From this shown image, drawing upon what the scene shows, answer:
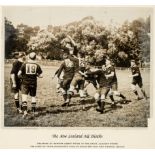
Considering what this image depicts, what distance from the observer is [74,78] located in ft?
5.55

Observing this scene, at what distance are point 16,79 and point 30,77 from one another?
0.21 ft

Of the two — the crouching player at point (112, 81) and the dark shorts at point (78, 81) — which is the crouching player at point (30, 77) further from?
the crouching player at point (112, 81)

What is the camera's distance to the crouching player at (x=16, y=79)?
1.67 metres

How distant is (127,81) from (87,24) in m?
0.32

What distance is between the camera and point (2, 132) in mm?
1676

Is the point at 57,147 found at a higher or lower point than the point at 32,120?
lower

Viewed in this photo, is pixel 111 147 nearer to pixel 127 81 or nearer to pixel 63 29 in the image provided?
pixel 127 81

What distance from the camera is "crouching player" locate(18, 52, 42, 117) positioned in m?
1.68

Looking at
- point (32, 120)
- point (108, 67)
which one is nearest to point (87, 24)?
point (108, 67)

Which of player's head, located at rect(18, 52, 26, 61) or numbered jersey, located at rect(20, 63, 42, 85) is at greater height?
player's head, located at rect(18, 52, 26, 61)

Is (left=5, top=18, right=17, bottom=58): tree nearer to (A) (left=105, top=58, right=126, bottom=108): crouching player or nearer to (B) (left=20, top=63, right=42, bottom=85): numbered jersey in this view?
(B) (left=20, top=63, right=42, bottom=85): numbered jersey

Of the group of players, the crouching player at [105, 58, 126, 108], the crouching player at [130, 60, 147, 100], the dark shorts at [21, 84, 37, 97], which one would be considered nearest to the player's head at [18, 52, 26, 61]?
Answer: the group of players

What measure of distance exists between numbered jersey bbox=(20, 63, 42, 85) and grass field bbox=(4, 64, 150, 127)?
0.03 meters
